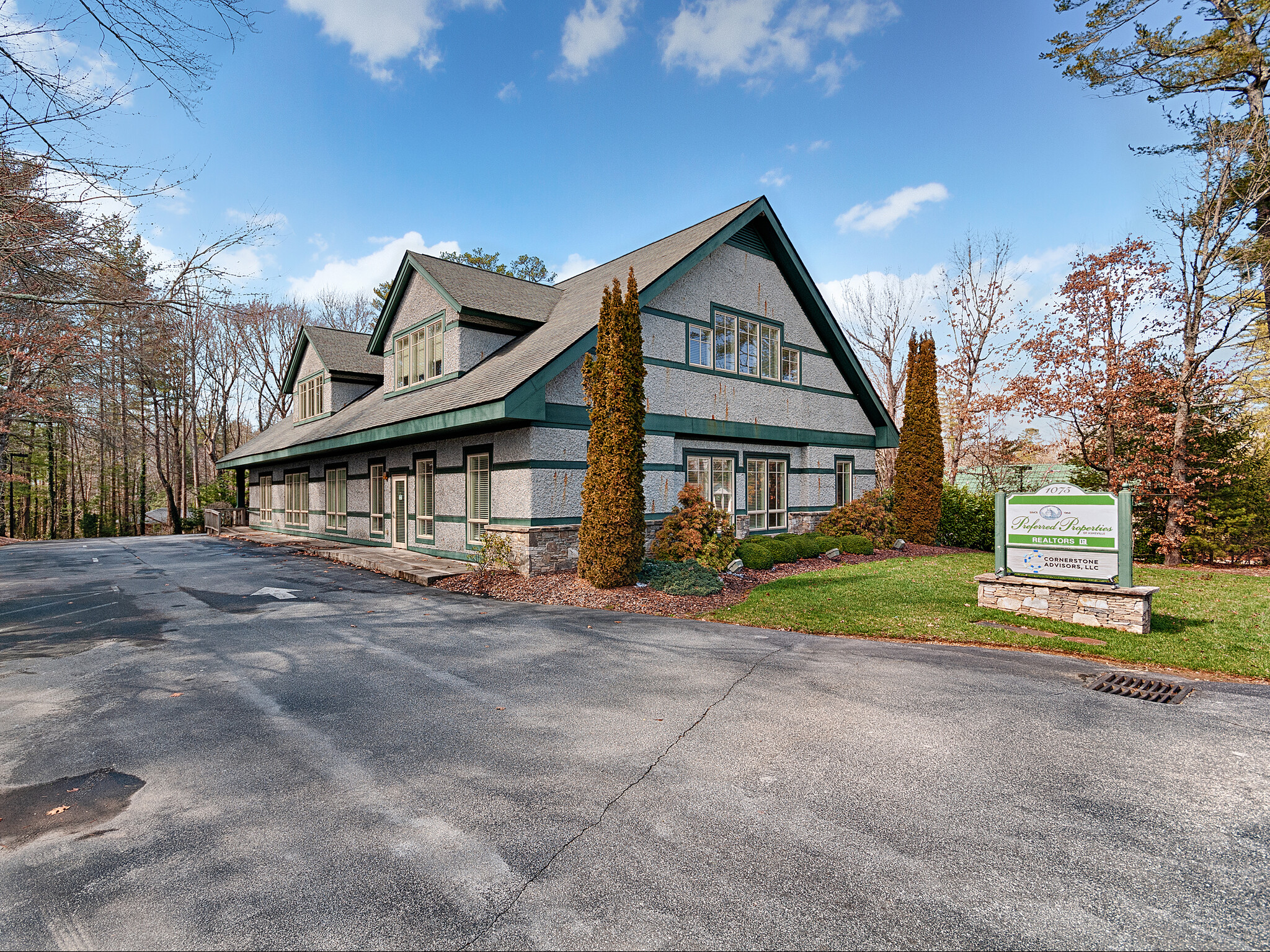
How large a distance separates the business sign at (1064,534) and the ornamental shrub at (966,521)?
10344mm

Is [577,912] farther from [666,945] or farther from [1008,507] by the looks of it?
[1008,507]

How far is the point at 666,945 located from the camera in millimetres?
2660

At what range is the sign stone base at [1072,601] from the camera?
8211mm

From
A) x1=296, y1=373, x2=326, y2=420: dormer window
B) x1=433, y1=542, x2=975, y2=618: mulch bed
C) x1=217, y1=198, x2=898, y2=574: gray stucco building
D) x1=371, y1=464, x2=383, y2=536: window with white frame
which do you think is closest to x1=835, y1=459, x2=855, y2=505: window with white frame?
x1=217, y1=198, x2=898, y2=574: gray stucco building

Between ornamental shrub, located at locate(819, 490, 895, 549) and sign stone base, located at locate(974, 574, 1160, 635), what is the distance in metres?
8.93

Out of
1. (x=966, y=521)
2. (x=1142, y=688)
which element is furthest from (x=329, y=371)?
(x=1142, y=688)

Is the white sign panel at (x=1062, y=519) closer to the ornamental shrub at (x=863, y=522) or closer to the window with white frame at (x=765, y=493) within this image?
the window with white frame at (x=765, y=493)

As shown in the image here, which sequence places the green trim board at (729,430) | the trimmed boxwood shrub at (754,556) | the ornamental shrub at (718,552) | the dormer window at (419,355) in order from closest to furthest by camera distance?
the green trim board at (729,430), the ornamental shrub at (718,552), the trimmed boxwood shrub at (754,556), the dormer window at (419,355)

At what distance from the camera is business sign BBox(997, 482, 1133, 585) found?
8.45 m

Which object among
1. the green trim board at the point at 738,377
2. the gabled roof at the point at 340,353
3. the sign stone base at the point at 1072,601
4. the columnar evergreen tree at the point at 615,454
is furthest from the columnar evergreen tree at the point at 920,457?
the gabled roof at the point at 340,353

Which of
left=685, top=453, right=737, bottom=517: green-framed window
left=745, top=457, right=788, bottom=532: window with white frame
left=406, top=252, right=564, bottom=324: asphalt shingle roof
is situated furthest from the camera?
left=745, top=457, right=788, bottom=532: window with white frame

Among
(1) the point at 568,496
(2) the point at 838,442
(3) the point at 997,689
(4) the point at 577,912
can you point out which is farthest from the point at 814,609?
(2) the point at 838,442

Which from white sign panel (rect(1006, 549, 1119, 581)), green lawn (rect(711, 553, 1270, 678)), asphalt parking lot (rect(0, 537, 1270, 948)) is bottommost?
green lawn (rect(711, 553, 1270, 678))

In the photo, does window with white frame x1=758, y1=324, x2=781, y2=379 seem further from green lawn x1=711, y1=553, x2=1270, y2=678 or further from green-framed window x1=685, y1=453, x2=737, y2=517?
green lawn x1=711, y1=553, x2=1270, y2=678
